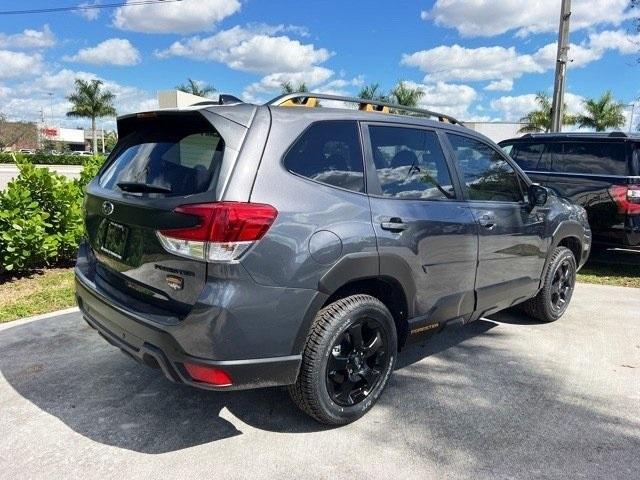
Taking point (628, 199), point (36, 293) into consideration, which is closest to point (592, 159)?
point (628, 199)

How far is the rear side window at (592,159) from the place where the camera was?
697 cm

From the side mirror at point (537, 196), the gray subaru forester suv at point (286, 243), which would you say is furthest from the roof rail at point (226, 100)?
the side mirror at point (537, 196)

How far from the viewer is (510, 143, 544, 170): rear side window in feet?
25.9

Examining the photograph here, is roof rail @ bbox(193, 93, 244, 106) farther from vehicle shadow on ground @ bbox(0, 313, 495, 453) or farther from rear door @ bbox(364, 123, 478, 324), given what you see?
vehicle shadow on ground @ bbox(0, 313, 495, 453)

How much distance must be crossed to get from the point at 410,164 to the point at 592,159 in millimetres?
4915

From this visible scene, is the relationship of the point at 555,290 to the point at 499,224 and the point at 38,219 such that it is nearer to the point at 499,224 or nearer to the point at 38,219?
the point at 499,224

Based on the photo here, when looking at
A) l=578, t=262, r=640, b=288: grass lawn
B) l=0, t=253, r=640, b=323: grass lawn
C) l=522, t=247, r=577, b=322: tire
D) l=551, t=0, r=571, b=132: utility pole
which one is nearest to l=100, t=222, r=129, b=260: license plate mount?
l=0, t=253, r=640, b=323: grass lawn

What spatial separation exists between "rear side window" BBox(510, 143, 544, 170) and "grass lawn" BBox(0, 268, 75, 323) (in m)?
6.30

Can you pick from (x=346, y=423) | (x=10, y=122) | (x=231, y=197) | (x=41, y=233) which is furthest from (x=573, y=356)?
(x=10, y=122)

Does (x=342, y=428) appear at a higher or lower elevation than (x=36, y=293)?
lower

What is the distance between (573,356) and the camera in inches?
171

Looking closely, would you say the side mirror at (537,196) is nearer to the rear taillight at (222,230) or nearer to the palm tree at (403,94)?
the rear taillight at (222,230)

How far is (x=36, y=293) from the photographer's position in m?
5.77

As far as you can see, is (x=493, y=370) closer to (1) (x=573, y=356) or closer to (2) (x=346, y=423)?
(1) (x=573, y=356)
